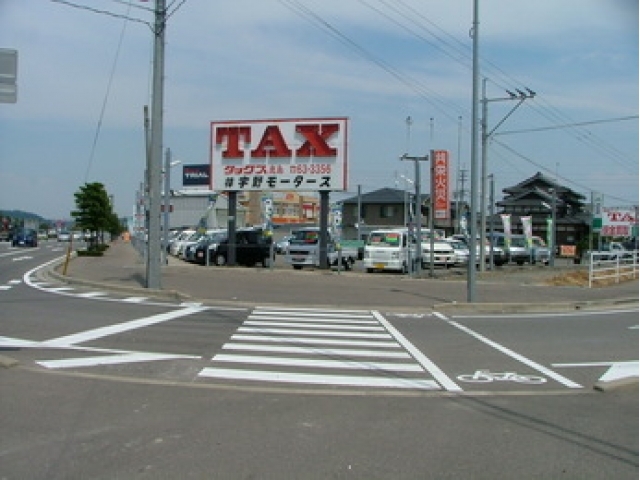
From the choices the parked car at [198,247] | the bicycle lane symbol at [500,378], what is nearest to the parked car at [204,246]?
the parked car at [198,247]

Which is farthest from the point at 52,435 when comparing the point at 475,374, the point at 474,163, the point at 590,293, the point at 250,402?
the point at 590,293

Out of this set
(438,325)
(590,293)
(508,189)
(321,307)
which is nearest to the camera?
(438,325)

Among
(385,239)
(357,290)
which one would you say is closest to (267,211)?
(385,239)

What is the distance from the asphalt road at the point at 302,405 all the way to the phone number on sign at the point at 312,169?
16664 mm

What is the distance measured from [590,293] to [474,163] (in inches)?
282

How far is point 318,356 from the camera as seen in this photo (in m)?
10.3

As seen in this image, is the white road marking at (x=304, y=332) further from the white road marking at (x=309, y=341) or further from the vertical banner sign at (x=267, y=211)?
the vertical banner sign at (x=267, y=211)

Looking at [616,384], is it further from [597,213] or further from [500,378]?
[597,213]

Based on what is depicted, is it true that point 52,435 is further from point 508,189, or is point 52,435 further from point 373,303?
point 508,189

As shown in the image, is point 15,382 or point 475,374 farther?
point 475,374

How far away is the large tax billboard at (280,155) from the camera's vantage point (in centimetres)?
2950

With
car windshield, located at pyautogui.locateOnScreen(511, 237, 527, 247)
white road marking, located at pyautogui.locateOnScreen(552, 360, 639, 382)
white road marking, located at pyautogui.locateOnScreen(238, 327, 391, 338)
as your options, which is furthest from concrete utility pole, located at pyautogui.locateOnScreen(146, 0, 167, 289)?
car windshield, located at pyautogui.locateOnScreen(511, 237, 527, 247)

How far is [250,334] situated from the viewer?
12328 millimetres

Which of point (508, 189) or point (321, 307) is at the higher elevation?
point (508, 189)
